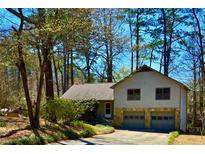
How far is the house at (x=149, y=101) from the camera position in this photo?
24.9m

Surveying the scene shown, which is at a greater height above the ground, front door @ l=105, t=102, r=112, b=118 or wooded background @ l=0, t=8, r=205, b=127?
wooded background @ l=0, t=8, r=205, b=127

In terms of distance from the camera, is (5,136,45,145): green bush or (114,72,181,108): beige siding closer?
(5,136,45,145): green bush

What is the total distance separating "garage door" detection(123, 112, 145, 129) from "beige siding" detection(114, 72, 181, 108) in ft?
1.79

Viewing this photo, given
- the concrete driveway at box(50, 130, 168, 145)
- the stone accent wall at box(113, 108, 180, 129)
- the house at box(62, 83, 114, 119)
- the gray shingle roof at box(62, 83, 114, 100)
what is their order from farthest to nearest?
the gray shingle roof at box(62, 83, 114, 100), the house at box(62, 83, 114, 119), the stone accent wall at box(113, 108, 180, 129), the concrete driveway at box(50, 130, 168, 145)

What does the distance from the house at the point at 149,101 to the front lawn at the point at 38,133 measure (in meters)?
7.47

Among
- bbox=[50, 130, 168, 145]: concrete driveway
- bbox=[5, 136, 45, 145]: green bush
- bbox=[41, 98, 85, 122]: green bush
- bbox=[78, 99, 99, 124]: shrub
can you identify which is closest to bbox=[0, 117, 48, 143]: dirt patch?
bbox=[5, 136, 45, 145]: green bush

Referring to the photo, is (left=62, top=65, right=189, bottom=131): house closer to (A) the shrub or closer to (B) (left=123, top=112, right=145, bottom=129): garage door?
(B) (left=123, top=112, right=145, bottom=129): garage door

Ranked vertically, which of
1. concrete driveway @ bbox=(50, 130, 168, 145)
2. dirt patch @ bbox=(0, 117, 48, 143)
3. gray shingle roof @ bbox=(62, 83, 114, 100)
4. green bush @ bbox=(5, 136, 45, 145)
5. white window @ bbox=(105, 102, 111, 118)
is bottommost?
concrete driveway @ bbox=(50, 130, 168, 145)

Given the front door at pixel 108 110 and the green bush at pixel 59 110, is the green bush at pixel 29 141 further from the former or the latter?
the front door at pixel 108 110

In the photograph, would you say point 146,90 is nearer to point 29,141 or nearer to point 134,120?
point 134,120

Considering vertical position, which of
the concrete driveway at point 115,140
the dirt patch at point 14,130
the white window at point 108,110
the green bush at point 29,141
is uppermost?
the white window at point 108,110

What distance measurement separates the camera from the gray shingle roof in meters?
28.2

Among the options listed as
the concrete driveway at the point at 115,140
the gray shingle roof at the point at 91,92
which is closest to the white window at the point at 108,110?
the gray shingle roof at the point at 91,92

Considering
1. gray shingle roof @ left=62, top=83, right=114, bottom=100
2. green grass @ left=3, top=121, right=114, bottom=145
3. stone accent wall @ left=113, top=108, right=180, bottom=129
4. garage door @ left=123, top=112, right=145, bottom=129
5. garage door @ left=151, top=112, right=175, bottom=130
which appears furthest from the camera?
gray shingle roof @ left=62, top=83, right=114, bottom=100
